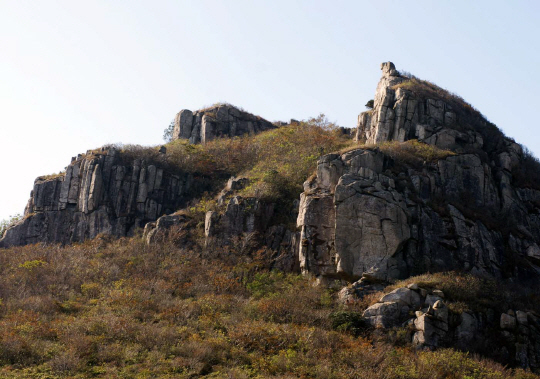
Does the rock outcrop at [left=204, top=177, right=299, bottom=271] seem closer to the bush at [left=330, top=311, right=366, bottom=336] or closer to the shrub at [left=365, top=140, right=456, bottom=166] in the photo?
the bush at [left=330, top=311, right=366, bottom=336]

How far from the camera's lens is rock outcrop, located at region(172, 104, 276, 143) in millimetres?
65312

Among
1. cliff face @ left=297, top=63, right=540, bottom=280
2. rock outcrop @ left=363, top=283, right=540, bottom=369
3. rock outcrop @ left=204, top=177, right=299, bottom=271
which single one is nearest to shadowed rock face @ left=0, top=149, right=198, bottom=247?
rock outcrop @ left=204, top=177, right=299, bottom=271

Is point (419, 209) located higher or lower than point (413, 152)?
Result: lower

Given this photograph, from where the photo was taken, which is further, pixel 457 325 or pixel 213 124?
pixel 213 124

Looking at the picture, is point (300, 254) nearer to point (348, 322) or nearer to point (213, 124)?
point (348, 322)

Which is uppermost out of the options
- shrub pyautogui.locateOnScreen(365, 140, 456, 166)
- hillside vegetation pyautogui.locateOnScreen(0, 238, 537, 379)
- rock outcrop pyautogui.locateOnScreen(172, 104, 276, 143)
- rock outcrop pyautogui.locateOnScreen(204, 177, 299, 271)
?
rock outcrop pyautogui.locateOnScreen(172, 104, 276, 143)

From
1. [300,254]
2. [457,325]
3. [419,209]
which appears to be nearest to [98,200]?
[300,254]

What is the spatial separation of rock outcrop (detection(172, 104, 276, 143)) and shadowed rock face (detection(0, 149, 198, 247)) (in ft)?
42.6

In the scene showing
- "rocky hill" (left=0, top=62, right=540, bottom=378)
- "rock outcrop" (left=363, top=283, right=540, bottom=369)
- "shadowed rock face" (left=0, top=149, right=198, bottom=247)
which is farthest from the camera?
"shadowed rock face" (left=0, top=149, right=198, bottom=247)

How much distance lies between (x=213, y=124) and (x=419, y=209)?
33.5 metres

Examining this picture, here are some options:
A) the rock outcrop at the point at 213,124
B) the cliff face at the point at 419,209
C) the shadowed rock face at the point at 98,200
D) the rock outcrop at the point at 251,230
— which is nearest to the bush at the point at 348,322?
the cliff face at the point at 419,209

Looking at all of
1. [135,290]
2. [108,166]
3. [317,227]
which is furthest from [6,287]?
[317,227]

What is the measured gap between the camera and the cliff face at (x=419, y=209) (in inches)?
1410

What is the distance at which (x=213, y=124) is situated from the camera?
6575cm
